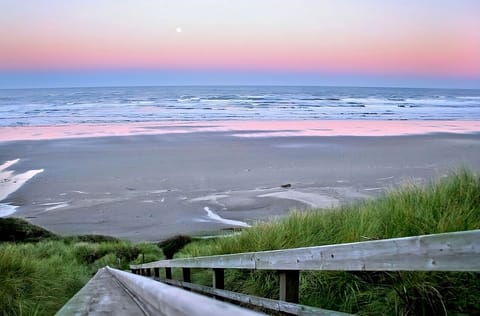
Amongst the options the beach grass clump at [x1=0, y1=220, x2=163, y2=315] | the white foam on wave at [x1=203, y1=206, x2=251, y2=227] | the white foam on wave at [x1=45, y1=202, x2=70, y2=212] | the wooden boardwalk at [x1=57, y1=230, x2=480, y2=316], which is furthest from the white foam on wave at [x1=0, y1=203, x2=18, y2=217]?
the wooden boardwalk at [x1=57, y1=230, x2=480, y2=316]

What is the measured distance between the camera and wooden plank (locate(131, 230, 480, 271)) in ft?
4.97

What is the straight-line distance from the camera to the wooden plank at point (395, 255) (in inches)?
59.7

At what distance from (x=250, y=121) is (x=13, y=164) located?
24.9m

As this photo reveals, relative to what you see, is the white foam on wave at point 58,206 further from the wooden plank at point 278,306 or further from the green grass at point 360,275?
the wooden plank at point 278,306

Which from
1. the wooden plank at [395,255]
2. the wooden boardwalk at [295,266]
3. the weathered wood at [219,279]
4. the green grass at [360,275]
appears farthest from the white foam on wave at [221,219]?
the wooden plank at [395,255]

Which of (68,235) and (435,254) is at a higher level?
(435,254)

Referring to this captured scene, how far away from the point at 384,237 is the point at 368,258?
225cm

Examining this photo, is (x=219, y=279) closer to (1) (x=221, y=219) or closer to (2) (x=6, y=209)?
(1) (x=221, y=219)

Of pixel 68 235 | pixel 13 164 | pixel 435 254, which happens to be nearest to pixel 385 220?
pixel 435 254

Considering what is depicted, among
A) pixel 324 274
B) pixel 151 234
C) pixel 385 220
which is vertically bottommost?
pixel 151 234

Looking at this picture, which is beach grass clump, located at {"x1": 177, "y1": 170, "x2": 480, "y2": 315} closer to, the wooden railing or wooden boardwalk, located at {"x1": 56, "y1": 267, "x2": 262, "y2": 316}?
the wooden railing

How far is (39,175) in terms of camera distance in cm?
2066

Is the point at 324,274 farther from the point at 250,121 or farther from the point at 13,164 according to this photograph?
the point at 250,121

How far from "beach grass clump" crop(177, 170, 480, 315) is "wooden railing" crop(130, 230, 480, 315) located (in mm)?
883
